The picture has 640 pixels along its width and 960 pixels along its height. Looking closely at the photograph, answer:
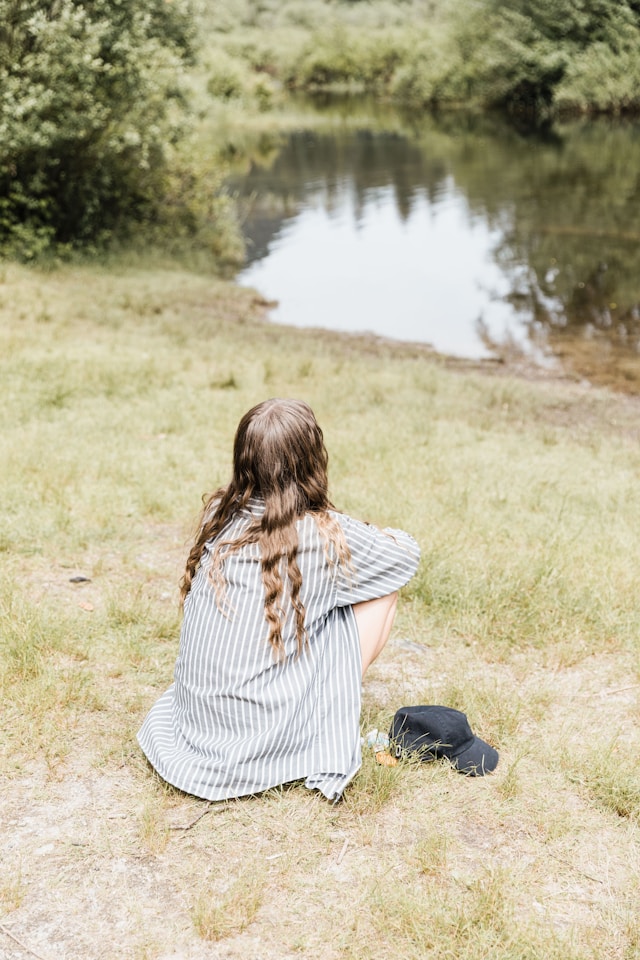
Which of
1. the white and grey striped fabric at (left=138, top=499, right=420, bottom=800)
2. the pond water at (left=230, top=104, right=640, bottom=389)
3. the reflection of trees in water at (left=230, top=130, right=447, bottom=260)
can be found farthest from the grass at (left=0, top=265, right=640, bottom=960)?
the reflection of trees in water at (left=230, top=130, right=447, bottom=260)

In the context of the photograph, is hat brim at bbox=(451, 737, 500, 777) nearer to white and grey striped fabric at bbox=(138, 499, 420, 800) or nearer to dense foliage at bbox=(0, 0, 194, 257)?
white and grey striped fabric at bbox=(138, 499, 420, 800)

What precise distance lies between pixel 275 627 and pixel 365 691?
3.70ft

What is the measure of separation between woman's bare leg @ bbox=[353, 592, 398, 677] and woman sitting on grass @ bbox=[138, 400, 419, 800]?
0.09 metres

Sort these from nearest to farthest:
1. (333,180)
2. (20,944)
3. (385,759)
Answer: (20,944)
(385,759)
(333,180)

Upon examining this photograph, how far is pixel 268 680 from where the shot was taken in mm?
3129

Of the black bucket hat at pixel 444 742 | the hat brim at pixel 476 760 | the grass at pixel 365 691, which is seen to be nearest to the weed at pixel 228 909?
the grass at pixel 365 691

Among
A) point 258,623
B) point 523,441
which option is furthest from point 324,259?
point 258,623

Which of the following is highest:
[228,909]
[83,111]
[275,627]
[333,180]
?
[83,111]

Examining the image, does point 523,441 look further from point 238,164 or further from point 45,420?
point 238,164

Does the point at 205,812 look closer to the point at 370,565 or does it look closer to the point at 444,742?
the point at 444,742

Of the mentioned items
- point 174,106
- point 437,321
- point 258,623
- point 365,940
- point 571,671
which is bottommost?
point 437,321

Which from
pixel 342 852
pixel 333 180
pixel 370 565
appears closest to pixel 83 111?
pixel 370 565

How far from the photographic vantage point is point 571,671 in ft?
14.2

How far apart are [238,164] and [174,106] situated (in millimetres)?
17373
